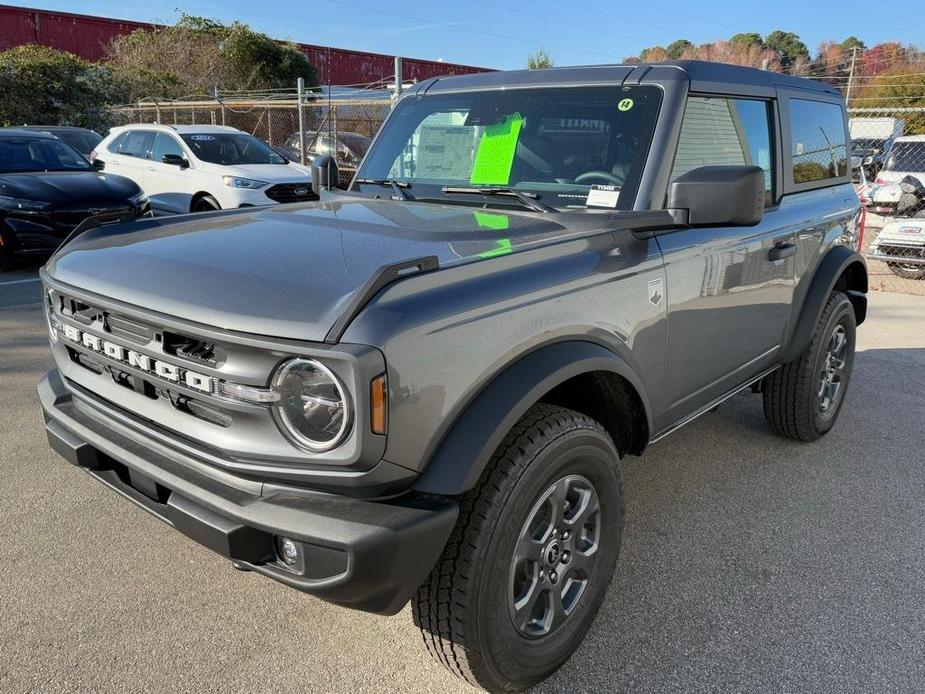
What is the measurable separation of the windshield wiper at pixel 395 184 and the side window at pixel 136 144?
8619 mm

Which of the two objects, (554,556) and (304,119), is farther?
(304,119)

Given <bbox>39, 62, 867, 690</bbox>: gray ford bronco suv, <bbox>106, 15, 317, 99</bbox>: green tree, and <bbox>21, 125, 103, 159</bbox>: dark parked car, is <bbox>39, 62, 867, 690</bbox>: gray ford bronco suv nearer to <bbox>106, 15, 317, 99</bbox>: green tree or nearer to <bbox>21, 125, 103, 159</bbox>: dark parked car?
<bbox>21, 125, 103, 159</bbox>: dark parked car

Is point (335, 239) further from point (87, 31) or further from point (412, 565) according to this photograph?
point (87, 31)

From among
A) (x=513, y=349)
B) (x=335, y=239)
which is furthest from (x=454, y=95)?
(x=513, y=349)

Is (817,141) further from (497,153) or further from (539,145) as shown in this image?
(497,153)

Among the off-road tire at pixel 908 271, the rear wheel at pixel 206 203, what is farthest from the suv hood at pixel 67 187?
the off-road tire at pixel 908 271

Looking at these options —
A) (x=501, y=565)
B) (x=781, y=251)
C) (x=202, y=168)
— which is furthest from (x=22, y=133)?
(x=501, y=565)

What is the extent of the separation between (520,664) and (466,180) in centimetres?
195

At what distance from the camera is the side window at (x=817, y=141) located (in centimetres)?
389

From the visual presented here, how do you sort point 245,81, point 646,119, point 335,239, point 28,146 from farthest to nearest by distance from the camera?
point 245,81
point 28,146
point 646,119
point 335,239

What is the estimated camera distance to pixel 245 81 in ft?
95.2

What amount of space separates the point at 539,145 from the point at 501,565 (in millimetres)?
1782

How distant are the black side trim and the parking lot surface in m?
1.25

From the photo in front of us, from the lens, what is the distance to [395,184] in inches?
135
